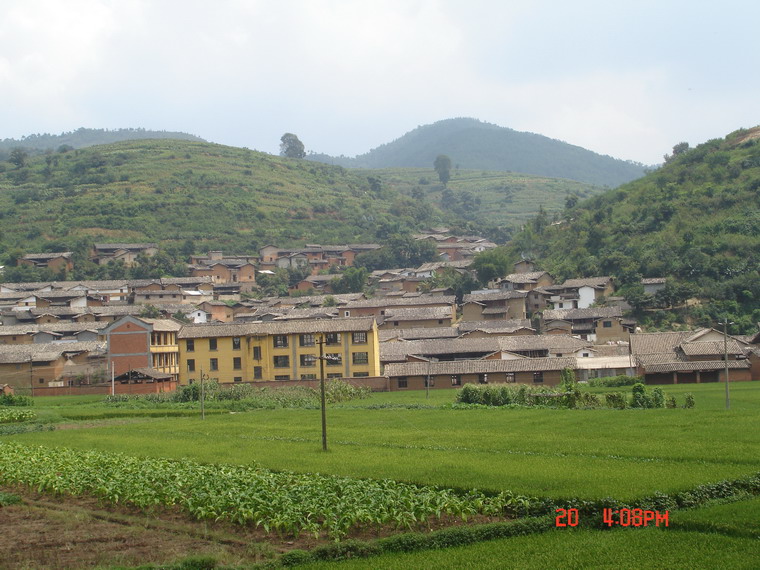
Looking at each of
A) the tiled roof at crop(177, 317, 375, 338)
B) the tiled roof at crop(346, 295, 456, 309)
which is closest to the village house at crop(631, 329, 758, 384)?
the tiled roof at crop(177, 317, 375, 338)

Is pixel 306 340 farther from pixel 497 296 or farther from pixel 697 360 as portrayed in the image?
pixel 497 296

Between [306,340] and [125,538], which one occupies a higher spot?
[306,340]

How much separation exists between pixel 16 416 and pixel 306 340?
2158cm

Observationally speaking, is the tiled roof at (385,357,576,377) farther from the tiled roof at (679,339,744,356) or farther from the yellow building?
the tiled roof at (679,339,744,356)

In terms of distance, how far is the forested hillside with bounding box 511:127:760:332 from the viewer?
69375mm

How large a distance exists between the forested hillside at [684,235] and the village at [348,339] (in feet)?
12.0

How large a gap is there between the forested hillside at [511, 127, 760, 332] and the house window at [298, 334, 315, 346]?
1170 inches

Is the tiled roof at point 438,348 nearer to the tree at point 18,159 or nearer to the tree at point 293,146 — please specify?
the tree at point 18,159

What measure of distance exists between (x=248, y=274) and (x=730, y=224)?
182 ft

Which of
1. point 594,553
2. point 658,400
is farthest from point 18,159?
point 594,553

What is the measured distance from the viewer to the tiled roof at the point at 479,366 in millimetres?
53844

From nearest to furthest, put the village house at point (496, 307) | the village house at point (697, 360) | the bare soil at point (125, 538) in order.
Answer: the bare soil at point (125, 538) < the village house at point (697, 360) < the village house at point (496, 307)

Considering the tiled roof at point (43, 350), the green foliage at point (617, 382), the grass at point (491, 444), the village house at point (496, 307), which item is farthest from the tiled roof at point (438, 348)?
the tiled roof at point (43, 350)

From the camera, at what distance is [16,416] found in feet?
136
